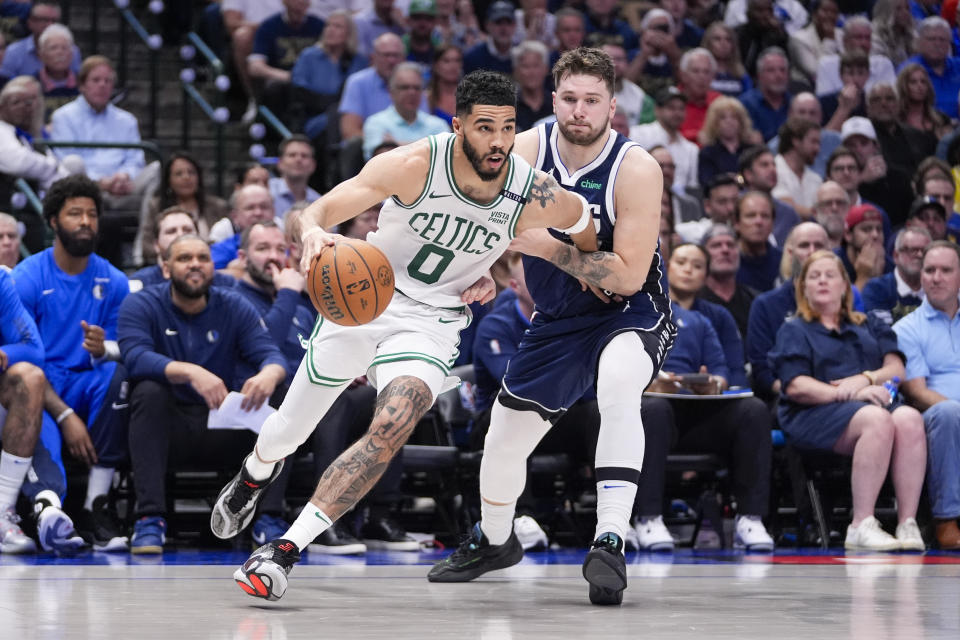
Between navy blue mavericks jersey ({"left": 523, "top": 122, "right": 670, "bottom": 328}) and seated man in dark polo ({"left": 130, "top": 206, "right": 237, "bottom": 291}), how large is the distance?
9.31ft

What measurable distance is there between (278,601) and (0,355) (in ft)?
8.75

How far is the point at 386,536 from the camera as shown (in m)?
7.11

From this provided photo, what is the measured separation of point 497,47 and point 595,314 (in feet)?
21.4

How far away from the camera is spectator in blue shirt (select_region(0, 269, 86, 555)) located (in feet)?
21.1

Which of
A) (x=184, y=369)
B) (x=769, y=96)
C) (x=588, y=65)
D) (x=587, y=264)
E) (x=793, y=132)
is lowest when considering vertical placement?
(x=184, y=369)

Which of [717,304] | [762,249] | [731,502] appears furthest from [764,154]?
[731,502]

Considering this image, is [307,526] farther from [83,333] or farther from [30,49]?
[30,49]

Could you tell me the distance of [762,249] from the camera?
9.06 meters

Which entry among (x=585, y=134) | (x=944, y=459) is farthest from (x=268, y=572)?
(x=944, y=459)

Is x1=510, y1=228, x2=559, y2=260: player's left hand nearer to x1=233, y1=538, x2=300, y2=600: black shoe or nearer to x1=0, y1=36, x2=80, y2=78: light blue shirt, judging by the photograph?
x1=233, y1=538, x2=300, y2=600: black shoe

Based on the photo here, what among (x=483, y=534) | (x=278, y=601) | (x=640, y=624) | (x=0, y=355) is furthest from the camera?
Result: (x=0, y=355)

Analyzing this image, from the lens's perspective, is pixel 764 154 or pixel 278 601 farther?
pixel 764 154

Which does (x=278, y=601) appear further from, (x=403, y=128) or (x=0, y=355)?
(x=403, y=128)

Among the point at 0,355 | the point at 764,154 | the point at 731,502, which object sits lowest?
the point at 731,502
